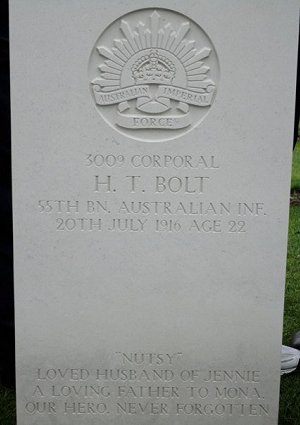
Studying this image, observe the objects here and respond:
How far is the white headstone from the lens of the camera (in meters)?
2.93

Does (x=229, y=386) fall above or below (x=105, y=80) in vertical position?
below

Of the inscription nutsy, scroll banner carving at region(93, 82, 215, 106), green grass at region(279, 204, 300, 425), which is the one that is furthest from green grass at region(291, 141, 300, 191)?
scroll banner carving at region(93, 82, 215, 106)

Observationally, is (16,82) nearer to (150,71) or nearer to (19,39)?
(19,39)

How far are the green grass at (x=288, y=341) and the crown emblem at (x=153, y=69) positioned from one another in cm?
203

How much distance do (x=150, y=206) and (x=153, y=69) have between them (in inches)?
25.6

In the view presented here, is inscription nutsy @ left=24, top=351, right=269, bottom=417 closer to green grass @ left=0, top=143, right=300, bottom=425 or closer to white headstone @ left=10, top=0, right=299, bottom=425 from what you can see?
white headstone @ left=10, top=0, right=299, bottom=425

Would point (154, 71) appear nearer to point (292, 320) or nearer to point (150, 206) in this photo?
point (150, 206)

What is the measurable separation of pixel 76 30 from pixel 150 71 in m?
0.39

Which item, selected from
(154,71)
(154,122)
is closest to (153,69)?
(154,71)

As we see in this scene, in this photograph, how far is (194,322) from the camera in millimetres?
3188

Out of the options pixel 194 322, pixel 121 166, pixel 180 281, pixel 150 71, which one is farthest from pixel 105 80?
pixel 194 322

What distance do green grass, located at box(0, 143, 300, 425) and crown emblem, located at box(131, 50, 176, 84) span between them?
2.03m

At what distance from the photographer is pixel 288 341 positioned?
4.64 metres

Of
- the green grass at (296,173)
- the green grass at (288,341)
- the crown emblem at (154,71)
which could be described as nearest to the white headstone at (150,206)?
the crown emblem at (154,71)
